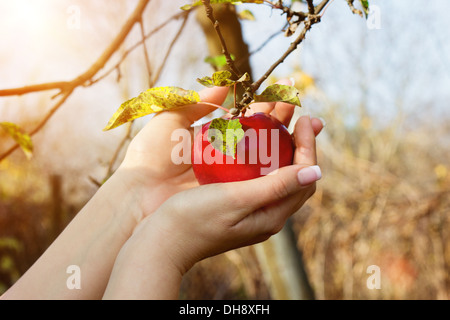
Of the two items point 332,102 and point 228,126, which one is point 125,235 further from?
point 332,102

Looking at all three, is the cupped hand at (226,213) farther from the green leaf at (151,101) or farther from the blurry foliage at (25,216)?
the blurry foliage at (25,216)

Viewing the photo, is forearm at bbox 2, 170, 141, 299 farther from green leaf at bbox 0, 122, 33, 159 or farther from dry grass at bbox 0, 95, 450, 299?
dry grass at bbox 0, 95, 450, 299

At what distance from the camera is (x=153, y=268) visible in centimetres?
80

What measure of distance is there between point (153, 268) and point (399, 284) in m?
A: 2.49

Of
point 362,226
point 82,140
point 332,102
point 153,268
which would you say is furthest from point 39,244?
point 153,268

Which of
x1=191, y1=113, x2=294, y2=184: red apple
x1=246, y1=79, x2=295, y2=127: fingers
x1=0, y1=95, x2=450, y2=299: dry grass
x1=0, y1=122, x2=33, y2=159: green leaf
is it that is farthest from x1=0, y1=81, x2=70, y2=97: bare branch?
x1=0, y1=95, x2=450, y2=299: dry grass

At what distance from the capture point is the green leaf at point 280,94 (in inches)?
29.0

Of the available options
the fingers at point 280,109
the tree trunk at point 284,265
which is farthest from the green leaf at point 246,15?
the fingers at point 280,109

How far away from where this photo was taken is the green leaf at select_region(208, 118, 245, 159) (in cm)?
71

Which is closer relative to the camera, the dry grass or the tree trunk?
the tree trunk

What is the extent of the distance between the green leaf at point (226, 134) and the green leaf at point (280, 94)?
0.07 metres

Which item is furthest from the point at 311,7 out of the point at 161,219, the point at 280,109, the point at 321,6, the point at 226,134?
the point at 161,219

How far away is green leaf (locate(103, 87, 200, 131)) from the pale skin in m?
0.20

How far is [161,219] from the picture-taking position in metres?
0.85
